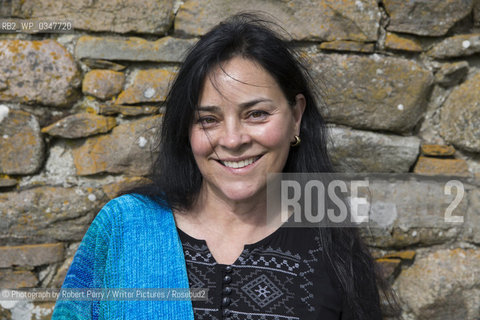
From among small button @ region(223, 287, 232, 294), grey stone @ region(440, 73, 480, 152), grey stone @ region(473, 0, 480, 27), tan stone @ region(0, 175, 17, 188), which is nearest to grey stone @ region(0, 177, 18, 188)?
tan stone @ region(0, 175, 17, 188)

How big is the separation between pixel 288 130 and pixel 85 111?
2.73 feet

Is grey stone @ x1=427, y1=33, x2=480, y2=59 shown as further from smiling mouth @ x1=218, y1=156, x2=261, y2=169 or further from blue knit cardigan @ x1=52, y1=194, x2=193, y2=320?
blue knit cardigan @ x1=52, y1=194, x2=193, y2=320

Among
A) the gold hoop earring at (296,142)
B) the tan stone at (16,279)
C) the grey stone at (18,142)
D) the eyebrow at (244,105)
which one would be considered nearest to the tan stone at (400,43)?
the gold hoop earring at (296,142)

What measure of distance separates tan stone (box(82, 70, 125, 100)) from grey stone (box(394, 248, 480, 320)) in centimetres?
138

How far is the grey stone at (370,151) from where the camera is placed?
1.96 metres

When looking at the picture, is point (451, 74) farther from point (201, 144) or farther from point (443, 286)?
point (201, 144)

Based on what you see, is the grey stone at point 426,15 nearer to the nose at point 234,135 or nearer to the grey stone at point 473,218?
the grey stone at point 473,218

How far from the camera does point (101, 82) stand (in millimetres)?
1846

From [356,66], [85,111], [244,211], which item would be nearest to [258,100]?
[244,211]

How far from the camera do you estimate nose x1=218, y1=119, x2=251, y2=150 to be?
1.41 metres

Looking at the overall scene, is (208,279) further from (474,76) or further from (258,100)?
(474,76)

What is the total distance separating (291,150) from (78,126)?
2.66 feet

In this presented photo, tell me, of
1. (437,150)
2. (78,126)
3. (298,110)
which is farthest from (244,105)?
(437,150)

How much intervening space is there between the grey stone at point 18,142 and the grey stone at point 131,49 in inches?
12.5
